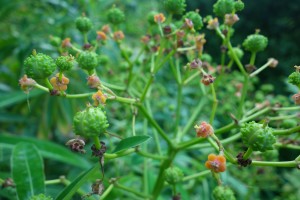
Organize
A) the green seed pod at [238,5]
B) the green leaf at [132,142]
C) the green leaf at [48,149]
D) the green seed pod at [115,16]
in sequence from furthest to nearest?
1. the green leaf at [48,149]
2. the green seed pod at [115,16]
3. the green seed pod at [238,5]
4. the green leaf at [132,142]

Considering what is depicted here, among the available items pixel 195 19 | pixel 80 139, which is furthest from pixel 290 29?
pixel 80 139

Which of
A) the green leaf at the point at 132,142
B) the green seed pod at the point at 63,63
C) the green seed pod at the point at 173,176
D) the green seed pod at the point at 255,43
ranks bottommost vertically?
the green seed pod at the point at 173,176

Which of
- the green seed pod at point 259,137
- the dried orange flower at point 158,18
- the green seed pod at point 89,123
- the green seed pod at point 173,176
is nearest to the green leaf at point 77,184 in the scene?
the green seed pod at point 89,123

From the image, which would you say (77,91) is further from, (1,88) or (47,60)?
(47,60)

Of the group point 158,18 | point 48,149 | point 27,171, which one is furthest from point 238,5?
point 48,149

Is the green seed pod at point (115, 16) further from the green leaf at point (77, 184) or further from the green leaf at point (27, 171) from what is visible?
the green leaf at point (77, 184)

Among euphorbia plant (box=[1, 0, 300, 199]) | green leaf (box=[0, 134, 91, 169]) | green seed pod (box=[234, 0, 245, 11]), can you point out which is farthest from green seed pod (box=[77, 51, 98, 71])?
green leaf (box=[0, 134, 91, 169])
